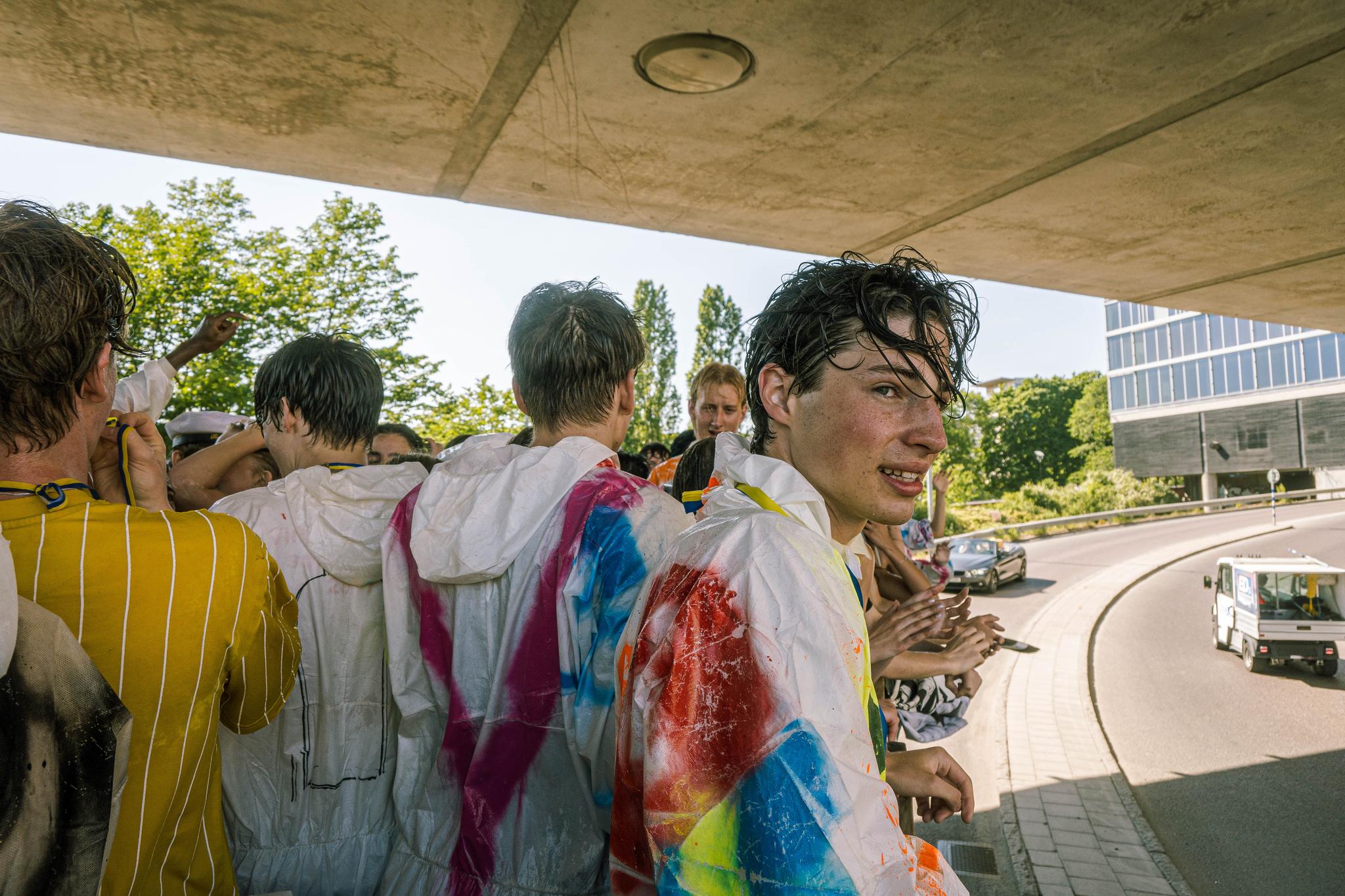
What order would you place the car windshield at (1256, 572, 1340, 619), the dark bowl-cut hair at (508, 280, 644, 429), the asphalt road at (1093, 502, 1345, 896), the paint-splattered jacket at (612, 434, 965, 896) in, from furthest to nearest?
the car windshield at (1256, 572, 1340, 619), the asphalt road at (1093, 502, 1345, 896), the dark bowl-cut hair at (508, 280, 644, 429), the paint-splattered jacket at (612, 434, 965, 896)

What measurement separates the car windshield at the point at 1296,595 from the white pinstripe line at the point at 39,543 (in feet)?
53.5

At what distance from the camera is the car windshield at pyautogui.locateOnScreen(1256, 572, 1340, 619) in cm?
1349

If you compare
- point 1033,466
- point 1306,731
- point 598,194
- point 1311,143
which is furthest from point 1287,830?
point 1033,466

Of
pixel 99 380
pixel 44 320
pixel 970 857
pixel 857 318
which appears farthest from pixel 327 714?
pixel 970 857

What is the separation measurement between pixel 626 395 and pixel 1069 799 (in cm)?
749

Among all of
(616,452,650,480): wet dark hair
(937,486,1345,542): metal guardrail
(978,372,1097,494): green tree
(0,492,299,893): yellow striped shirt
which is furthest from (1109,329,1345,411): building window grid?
(0,492,299,893): yellow striped shirt

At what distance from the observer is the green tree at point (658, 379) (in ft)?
170

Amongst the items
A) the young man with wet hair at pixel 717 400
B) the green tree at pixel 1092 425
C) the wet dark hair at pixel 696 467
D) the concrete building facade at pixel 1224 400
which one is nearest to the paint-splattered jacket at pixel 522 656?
the wet dark hair at pixel 696 467

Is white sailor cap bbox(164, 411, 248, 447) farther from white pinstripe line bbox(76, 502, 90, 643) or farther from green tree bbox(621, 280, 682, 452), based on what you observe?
green tree bbox(621, 280, 682, 452)

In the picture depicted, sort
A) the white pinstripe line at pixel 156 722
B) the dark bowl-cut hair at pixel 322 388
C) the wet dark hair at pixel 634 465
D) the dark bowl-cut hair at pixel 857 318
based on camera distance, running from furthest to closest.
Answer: the wet dark hair at pixel 634 465 → the dark bowl-cut hair at pixel 322 388 → the dark bowl-cut hair at pixel 857 318 → the white pinstripe line at pixel 156 722

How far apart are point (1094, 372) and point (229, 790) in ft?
308

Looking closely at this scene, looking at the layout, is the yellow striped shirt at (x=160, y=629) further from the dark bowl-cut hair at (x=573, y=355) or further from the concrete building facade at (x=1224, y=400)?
the concrete building facade at (x=1224, y=400)

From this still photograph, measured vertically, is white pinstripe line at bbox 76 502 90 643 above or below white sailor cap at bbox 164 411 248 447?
below

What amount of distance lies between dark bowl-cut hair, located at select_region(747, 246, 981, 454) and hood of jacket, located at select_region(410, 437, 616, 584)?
1.54 feet
